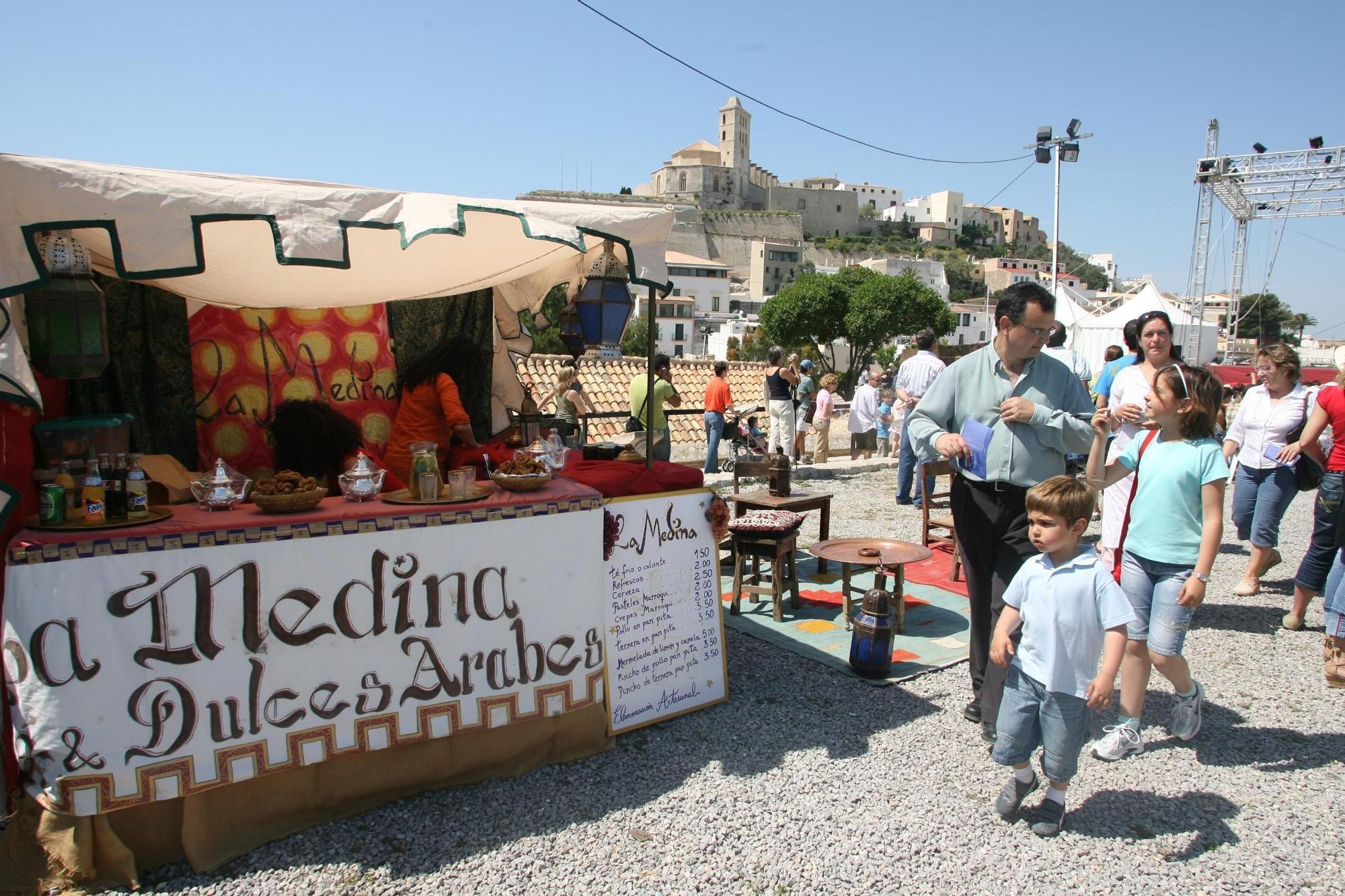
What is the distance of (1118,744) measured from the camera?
342cm

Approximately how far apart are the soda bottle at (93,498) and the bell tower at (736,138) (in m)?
109

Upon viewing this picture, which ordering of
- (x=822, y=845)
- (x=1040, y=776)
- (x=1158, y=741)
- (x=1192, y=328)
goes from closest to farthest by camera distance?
(x=822, y=845)
(x=1040, y=776)
(x=1158, y=741)
(x=1192, y=328)

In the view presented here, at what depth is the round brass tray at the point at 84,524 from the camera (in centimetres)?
Answer: 259

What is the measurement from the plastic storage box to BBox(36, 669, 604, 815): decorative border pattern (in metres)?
1.11

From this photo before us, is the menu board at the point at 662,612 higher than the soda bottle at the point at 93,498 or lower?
lower

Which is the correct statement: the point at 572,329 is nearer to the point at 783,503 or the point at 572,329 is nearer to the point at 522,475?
the point at 522,475

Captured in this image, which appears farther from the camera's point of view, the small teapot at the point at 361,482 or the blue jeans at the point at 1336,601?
the blue jeans at the point at 1336,601

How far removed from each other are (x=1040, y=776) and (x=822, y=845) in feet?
3.66

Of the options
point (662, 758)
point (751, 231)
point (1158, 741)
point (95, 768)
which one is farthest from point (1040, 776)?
point (751, 231)

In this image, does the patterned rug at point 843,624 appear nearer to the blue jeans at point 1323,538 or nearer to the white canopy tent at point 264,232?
the blue jeans at point 1323,538

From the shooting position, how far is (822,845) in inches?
110

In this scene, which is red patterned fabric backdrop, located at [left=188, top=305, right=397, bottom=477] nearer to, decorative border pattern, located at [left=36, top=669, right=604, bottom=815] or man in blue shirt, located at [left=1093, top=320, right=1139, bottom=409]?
decorative border pattern, located at [left=36, top=669, right=604, bottom=815]

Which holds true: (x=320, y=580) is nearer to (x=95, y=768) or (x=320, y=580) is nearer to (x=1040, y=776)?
(x=95, y=768)

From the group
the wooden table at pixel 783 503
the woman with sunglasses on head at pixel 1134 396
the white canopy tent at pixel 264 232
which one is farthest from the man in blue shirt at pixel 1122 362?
the white canopy tent at pixel 264 232
